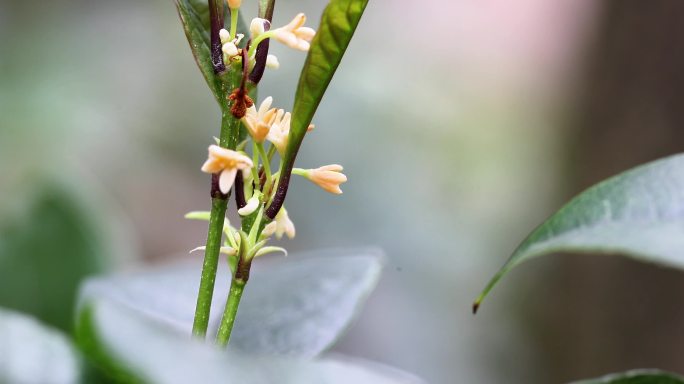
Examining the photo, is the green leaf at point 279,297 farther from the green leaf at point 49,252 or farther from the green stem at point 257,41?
the green stem at point 257,41

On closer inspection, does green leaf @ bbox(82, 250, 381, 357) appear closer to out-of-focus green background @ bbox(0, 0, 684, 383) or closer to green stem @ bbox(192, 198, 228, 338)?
green stem @ bbox(192, 198, 228, 338)

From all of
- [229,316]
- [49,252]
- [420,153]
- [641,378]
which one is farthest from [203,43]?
[420,153]

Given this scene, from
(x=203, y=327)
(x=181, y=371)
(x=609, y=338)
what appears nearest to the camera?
(x=181, y=371)

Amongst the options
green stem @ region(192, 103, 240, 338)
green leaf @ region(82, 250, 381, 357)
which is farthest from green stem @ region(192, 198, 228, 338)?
green leaf @ region(82, 250, 381, 357)

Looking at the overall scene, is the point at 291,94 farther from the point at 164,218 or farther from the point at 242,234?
the point at 242,234

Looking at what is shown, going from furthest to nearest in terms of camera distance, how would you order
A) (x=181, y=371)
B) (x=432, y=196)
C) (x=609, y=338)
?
(x=432, y=196), (x=609, y=338), (x=181, y=371)

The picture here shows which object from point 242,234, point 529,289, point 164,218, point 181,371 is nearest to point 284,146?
point 242,234

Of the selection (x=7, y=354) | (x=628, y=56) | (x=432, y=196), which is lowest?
(x=432, y=196)
